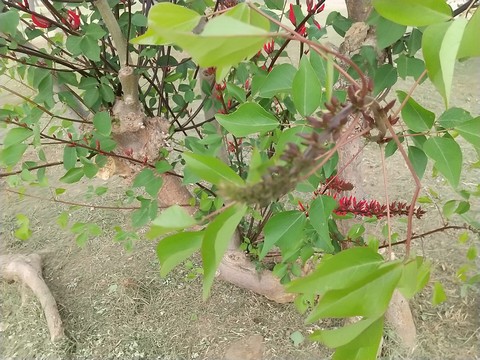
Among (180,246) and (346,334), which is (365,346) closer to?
(346,334)

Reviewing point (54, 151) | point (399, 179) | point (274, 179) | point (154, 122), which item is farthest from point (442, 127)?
point (54, 151)

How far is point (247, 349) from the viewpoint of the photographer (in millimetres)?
1283

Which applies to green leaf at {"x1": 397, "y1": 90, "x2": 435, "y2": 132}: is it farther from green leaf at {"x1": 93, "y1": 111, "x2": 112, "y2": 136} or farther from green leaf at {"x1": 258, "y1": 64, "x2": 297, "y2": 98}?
green leaf at {"x1": 93, "y1": 111, "x2": 112, "y2": 136}

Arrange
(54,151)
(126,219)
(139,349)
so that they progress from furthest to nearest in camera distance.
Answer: (54,151)
(126,219)
(139,349)

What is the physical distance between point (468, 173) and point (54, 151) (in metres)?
1.95

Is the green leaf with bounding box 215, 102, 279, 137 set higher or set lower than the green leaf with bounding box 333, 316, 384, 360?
higher

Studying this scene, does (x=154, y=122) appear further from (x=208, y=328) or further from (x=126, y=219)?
(x=126, y=219)

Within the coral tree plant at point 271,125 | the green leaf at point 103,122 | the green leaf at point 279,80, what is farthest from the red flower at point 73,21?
the green leaf at point 279,80

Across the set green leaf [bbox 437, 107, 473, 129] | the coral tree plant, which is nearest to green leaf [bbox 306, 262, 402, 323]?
the coral tree plant

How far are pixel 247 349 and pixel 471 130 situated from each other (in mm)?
967

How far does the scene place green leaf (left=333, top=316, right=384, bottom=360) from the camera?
0.36m

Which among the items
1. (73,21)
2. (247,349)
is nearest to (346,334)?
(73,21)

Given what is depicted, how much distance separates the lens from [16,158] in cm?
83

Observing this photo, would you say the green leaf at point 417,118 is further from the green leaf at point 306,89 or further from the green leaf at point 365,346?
the green leaf at point 365,346
